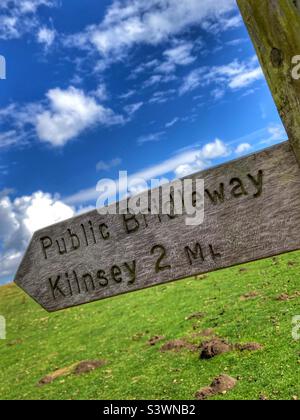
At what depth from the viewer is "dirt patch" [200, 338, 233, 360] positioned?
40.3 ft

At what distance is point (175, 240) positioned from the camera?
7.41 ft

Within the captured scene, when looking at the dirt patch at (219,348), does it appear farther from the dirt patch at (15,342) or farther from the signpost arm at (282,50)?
the dirt patch at (15,342)

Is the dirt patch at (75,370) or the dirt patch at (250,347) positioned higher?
the dirt patch at (75,370)

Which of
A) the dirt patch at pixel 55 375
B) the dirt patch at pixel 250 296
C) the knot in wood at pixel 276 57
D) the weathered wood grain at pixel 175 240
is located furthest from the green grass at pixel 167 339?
the knot in wood at pixel 276 57

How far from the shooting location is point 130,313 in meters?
21.4

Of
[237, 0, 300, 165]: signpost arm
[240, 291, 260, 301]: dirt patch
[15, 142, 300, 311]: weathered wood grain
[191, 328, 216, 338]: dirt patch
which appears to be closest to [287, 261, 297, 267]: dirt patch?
[240, 291, 260, 301]: dirt patch

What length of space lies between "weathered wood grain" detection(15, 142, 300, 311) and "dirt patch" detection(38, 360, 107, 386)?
13681 millimetres

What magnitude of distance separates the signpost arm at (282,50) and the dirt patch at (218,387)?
9.61m

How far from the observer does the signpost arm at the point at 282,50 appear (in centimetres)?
176

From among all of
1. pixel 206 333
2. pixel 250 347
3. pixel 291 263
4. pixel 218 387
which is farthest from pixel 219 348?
pixel 291 263

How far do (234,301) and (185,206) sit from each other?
49.2ft
